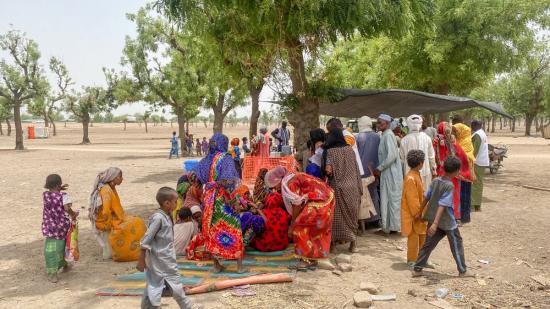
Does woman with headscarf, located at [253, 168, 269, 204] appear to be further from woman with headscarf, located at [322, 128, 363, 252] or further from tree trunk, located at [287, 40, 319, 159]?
tree trunk, located at [287, 40, 319, 159]

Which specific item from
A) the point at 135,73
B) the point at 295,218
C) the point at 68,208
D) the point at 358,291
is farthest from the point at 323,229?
the point at 135,73

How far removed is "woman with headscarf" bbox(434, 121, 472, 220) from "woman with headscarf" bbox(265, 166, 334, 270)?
3117 mm

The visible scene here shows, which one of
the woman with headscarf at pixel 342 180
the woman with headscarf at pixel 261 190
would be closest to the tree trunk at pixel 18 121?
the woman with headscarf at pixel 261 190

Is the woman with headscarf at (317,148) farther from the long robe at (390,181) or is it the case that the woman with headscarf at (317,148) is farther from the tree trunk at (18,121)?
the tree trunk at (18,121)

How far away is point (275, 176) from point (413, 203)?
1.67 m

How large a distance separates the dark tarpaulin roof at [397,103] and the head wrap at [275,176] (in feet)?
9.52

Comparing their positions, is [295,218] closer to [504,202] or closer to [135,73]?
[504,202]

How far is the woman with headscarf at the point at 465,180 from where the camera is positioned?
24.6ft

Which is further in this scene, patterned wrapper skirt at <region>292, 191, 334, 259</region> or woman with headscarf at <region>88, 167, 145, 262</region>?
woman with headscarf at <region>88, 167, 145, 262</region>

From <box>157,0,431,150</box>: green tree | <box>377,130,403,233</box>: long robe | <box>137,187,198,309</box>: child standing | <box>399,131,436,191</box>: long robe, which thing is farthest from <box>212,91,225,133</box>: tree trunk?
<box>137,187,198,309</box>: child standing

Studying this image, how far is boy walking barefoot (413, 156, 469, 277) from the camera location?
4.79m

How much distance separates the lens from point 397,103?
9.30m

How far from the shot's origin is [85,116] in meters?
43.8

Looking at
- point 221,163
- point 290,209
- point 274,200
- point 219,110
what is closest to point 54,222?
point 221,163
